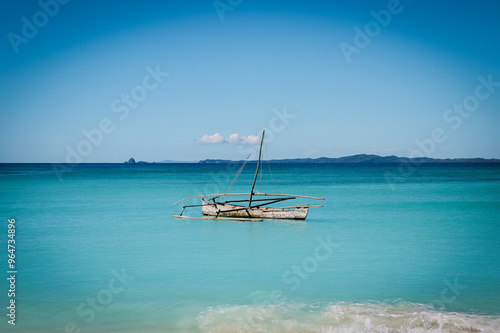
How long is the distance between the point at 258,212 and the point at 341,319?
44.8 ft

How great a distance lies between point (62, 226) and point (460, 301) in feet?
57.9

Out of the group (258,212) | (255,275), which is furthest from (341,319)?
(258,212)

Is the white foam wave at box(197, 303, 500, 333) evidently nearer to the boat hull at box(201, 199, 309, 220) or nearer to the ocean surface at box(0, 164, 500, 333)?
the ocean surface at box(0, 164, 500, 333)

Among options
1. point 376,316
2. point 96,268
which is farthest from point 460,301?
point 96,268

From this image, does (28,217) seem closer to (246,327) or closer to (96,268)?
(96,268)

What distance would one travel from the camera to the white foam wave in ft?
26.0

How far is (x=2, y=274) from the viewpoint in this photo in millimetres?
11734

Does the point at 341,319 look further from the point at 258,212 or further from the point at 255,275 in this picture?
the point at 258,212

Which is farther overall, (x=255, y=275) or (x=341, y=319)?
(x=255, y=275)

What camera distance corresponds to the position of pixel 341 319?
840 centimetres

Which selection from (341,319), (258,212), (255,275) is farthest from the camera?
(258,212)

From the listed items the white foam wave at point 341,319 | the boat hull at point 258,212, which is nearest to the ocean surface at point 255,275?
the white foam wave at point 341,319

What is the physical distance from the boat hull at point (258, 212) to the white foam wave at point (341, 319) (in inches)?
482

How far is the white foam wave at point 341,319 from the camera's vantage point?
7933mm
